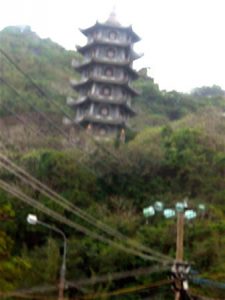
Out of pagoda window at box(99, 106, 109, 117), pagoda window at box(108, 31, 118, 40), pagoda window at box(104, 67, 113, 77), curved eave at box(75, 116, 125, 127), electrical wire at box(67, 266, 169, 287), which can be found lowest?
electrical wire at box(67, 266, 169, 287)

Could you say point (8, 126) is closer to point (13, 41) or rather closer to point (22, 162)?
point (22, 162)

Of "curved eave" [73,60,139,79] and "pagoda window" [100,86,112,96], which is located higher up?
"curved eave" [73,60,139,79]

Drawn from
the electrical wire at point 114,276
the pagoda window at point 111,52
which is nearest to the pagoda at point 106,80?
the pagoda window at point 111,52

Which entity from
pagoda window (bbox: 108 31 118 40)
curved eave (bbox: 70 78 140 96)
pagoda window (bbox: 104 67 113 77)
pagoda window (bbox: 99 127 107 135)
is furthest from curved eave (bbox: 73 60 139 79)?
pagoda window (bbox: 99 127 107 135)

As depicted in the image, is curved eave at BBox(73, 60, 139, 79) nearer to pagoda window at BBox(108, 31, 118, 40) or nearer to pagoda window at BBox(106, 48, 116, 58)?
pagoda window at BBox(106, 48, 116, 58)

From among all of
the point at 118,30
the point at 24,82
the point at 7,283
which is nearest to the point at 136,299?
the point at 7,283

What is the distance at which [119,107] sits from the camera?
4691 cm

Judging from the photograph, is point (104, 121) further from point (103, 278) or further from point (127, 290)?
point (127, 290)

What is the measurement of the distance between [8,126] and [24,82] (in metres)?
10.6

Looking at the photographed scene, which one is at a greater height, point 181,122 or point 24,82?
point 24,82

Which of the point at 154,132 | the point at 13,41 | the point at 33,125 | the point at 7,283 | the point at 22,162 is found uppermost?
the point at 13,41

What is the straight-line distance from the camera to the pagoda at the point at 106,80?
1800 inches

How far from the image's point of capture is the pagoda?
45.7m

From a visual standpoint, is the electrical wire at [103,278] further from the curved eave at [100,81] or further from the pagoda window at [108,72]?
the pagoda window at [108,72]
